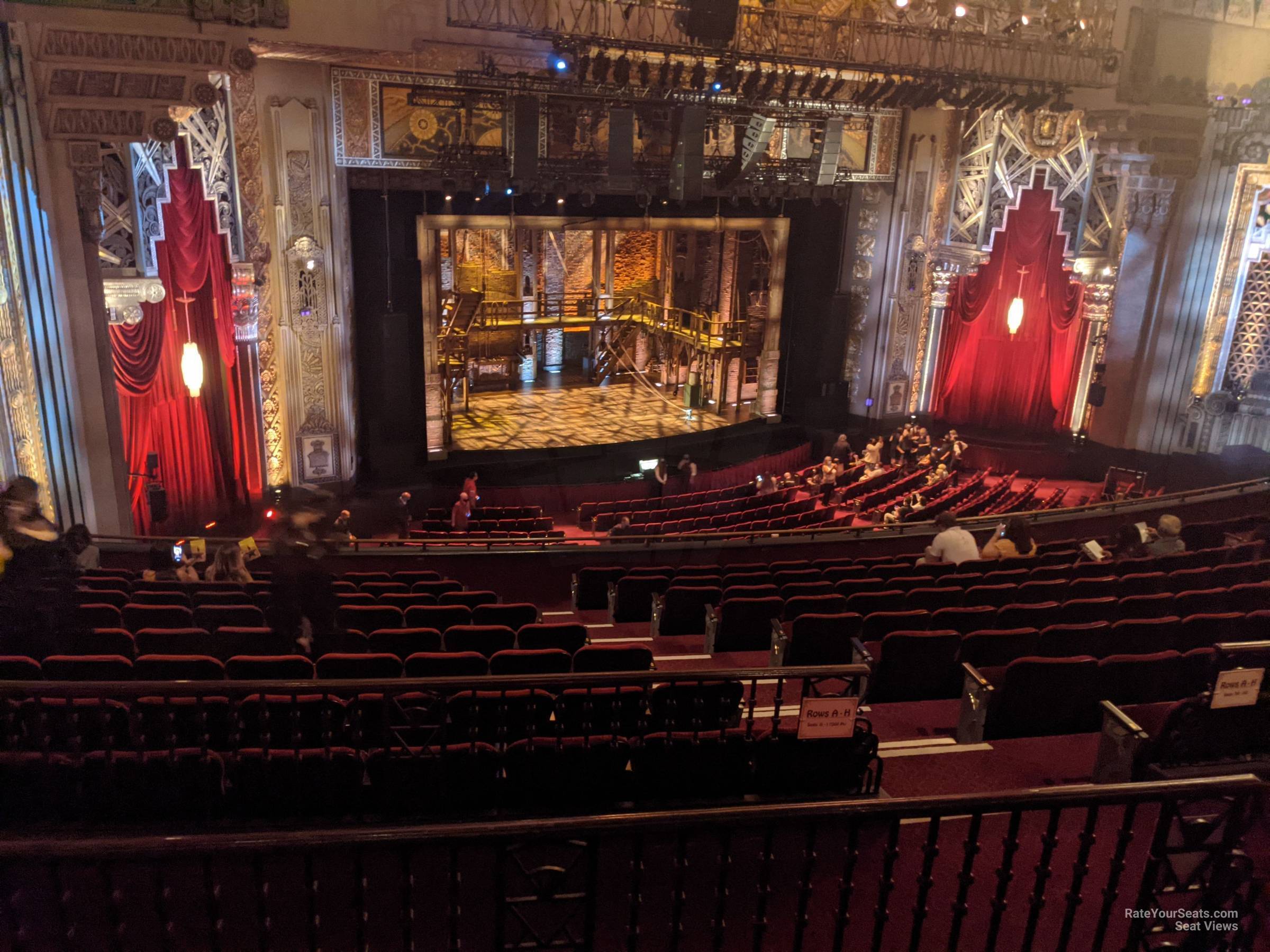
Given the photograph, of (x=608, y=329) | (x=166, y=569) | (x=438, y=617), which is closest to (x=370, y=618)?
(x=438, y=617)

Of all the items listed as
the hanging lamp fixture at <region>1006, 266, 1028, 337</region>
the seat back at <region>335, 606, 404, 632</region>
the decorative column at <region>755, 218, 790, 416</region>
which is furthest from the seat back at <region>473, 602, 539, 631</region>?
the hanging lamp fixture at <region>1006, 266, 1028, 337</region>

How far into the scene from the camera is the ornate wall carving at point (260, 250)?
11.3 m

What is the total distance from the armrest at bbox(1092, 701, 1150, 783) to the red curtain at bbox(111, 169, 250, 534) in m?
9.14

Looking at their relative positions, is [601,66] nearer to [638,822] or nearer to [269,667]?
[269,667]

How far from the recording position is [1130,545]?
7453 mm

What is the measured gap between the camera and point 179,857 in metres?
2.02

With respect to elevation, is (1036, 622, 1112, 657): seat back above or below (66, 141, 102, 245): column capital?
below

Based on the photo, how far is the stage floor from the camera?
16047 mm

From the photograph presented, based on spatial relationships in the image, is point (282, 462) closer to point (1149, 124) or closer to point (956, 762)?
point (956, 762)

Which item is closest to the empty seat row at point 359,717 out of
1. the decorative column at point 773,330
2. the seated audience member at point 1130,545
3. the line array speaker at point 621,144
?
the seated audience member at point 1130,545

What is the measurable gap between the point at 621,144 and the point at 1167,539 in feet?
25.9

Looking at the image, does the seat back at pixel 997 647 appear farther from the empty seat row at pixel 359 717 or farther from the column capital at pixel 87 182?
the column capital at pixel 87 182

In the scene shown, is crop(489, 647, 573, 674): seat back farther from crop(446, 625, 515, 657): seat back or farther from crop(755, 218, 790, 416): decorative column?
crop(755, 218, 790, 416): decorative column

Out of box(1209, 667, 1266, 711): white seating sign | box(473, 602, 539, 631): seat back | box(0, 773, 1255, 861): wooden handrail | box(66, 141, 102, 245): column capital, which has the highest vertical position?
box(66, 141, 102, 245): column capital
